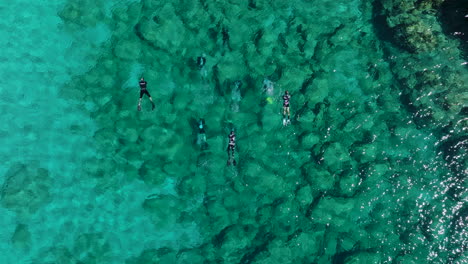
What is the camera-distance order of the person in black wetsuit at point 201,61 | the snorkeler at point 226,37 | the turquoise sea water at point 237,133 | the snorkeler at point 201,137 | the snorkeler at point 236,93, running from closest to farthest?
the turquoise sea water at point 237,133, the snorkeler at point 201,137, the snorkeler at point 236,93, the person in black wetsuit at point 201,61, the snorkeler at point 226,37

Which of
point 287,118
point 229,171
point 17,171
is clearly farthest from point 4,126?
point 287,118

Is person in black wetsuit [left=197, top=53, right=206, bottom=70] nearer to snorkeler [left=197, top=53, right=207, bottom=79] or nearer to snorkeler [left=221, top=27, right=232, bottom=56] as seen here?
snorkeler [left=197, top=53, right=207, bottom=79]

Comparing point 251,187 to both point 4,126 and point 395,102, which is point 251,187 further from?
point 4,126

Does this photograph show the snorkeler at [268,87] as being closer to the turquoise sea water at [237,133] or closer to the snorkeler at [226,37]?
the turquoise sea water at [237,133]

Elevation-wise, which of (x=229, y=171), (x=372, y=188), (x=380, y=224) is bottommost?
(x=380, y=224)

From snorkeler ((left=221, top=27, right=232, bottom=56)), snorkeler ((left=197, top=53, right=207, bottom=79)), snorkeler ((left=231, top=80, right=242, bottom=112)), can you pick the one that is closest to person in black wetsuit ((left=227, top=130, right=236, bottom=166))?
snorkeler ((left=231, top=80, right=242, bottom=112))

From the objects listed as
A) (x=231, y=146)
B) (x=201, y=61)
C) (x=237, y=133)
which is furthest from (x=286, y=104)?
(x=201, y=61)

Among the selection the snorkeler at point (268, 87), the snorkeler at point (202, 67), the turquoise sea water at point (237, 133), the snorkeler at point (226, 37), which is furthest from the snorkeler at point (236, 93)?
the snorkeler at point (226, 37)

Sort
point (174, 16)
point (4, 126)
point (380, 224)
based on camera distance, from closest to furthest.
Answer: point (380, 224) → point (4, 126) → point (174, 16)
